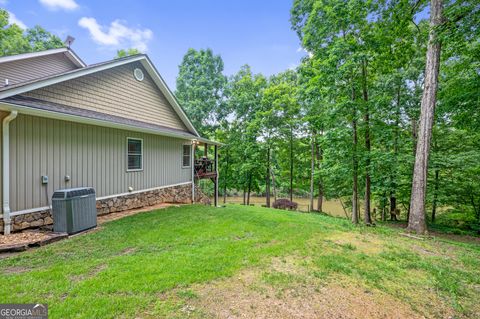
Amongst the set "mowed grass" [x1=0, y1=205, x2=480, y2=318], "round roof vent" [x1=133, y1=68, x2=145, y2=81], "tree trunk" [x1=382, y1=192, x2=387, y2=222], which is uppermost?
"round roof vent" [x1=133, y1=68, x2=145, y2=81]

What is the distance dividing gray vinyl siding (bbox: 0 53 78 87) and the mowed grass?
7.25 metres

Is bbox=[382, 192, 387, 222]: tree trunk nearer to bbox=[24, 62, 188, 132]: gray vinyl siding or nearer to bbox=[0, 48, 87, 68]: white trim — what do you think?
bbox=[24, 62, 188, 132]: gray vinyl siding

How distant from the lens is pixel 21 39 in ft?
51.1

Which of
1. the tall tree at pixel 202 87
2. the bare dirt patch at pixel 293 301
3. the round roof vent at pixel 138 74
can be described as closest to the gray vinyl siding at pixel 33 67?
the round roof vent at pixel 138 74

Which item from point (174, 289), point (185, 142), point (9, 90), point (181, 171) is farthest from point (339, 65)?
point (9, 90)

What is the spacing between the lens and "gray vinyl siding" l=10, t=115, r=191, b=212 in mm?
5043

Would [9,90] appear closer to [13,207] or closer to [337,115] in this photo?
[13,207]

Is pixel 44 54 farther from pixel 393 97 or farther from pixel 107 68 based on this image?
pixel 393 97

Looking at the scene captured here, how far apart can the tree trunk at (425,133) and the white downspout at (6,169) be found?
10.3 m

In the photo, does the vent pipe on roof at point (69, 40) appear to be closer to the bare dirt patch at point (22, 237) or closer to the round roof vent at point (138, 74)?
the round roof vent at point (138, 74)

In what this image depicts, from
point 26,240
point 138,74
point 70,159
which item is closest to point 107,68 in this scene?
point 138,74

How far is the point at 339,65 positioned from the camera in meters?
9.16

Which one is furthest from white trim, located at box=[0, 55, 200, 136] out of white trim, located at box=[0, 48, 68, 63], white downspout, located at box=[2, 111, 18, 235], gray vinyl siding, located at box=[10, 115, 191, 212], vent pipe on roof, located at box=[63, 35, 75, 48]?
vent pipe on roof, located at box=[63, 35, 75, 48]

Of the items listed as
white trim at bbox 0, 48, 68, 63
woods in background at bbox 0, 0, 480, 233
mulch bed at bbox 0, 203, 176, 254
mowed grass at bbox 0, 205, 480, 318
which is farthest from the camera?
white trim at bbox 0, 48, 68, 63
